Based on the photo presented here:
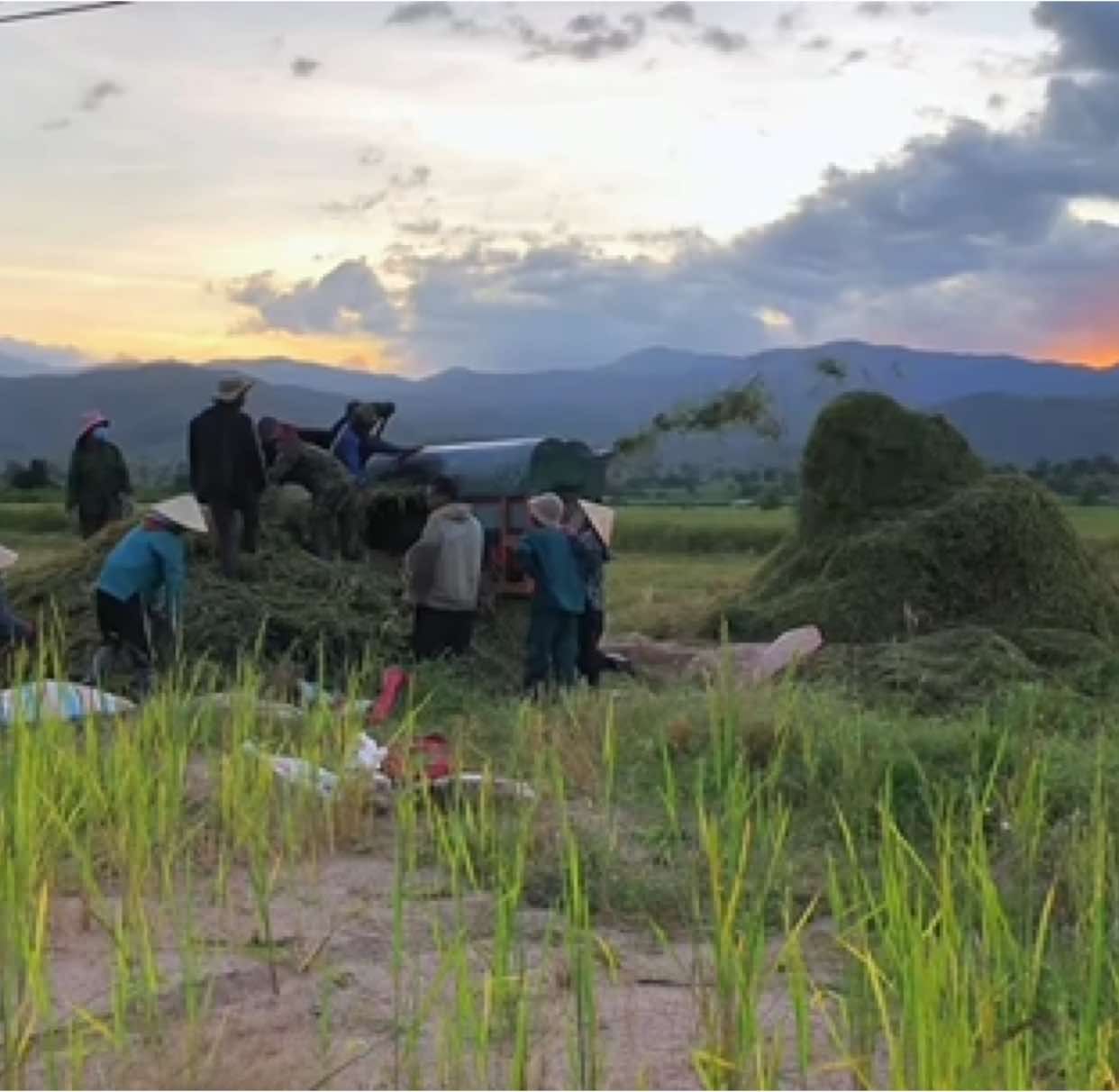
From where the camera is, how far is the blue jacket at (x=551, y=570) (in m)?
9.88

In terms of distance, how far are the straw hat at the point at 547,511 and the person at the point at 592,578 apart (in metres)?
0.28

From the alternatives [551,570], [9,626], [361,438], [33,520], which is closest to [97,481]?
[361,438]

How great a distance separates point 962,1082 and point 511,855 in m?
2.27

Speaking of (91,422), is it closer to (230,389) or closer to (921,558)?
(230,389)

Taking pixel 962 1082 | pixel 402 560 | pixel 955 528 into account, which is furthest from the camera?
pixel 955 528

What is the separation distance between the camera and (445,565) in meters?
10.1

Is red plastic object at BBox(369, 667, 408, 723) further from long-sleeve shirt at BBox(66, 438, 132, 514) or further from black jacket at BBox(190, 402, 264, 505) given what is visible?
long-sleeve shirt at BBox(66, 438, 132, 514)

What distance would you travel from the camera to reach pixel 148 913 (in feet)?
16.1

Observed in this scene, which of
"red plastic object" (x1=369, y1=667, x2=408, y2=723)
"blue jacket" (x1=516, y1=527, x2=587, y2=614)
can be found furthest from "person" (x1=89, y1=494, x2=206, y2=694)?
"blue jacket" (x1=516, y1=527, x2=587, y2=614)

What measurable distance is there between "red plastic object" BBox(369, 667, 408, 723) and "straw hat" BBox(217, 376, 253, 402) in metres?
2.07

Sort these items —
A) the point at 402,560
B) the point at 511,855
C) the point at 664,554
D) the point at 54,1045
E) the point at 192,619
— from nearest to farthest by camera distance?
the point at 54,1045
the point at 511,855
the point at 192,619
the point at 402,560
the point at 664,554

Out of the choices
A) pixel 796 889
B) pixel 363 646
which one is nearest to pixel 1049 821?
pixel 796 889

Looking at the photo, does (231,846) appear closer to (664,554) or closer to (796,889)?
(796,889)

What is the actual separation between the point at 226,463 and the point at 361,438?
1398 millimetres
